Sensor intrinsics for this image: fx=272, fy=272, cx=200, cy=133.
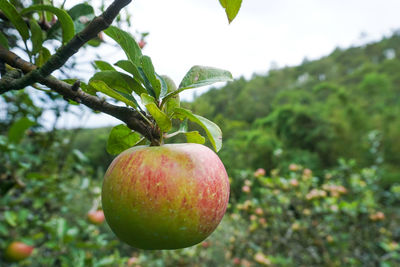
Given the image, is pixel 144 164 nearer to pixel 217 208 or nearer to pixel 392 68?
pixel 217 208

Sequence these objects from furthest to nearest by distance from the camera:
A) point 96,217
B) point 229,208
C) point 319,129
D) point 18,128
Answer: point 319,129 < point 229,208 < point 96,217 < point 18,128

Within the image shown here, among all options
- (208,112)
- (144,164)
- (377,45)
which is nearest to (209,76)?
(144,164)

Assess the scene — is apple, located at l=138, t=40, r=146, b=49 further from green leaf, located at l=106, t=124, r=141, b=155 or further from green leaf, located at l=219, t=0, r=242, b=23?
green leaf, located at l=219, t=0, r=242, b=23

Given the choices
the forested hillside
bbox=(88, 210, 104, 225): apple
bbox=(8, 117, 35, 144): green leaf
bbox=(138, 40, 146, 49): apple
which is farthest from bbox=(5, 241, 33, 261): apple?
the forested hillside

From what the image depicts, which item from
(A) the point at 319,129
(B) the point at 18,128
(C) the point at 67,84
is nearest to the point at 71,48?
(C) the point at 67,84

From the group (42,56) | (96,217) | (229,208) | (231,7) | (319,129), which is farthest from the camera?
(319,129)

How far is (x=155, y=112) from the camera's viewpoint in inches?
12.5

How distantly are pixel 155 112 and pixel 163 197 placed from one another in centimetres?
10

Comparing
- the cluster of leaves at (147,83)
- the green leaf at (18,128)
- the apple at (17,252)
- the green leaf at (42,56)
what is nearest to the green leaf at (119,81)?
the cluster of leaves at (147,83)

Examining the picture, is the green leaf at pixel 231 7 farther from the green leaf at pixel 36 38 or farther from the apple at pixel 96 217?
the apple at pixel 96 217

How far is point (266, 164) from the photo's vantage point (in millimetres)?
5391

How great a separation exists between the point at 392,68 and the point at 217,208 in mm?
18662

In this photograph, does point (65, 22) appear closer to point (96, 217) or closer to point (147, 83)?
point (147, 83)

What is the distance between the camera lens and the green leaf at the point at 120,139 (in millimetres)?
422
